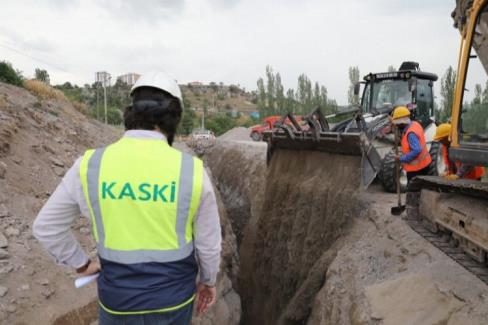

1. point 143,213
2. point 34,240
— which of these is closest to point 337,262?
point 34,240

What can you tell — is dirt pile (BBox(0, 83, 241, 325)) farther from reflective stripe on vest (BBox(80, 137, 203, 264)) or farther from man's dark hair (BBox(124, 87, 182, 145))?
man's dark hair (BBox(124, 87, 182, 145))

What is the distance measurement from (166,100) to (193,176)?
47 centimetres

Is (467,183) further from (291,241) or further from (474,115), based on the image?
(291,241)

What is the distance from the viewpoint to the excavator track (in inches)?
145

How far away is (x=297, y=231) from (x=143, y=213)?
5386 mm

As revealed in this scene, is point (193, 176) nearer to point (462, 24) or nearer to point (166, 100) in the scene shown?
point (166, 100)

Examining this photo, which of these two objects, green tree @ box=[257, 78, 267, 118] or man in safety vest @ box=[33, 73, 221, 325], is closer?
man in safety vest @ box=[33, 73, 221, 325]

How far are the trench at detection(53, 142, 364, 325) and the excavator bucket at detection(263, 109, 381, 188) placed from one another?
0.47 feet

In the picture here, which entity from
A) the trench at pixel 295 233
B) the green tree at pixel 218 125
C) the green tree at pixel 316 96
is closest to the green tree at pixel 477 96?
the trench at pixel 295 233

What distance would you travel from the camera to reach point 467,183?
4.05 m

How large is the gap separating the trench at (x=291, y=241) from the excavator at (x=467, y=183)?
203 centimetres

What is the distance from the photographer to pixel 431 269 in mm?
4273

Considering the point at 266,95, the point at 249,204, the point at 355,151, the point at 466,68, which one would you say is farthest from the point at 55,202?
the point at 266,95

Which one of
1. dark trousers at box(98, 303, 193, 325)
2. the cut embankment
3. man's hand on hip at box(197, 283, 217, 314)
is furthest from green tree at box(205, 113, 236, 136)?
dark trousers at box(98, 303, 193, 325)
